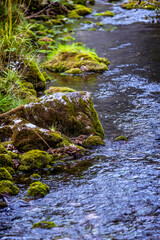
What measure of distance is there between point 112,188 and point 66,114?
2371mm

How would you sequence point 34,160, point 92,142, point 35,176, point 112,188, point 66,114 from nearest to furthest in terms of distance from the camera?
point 112,188 < point 35,176 < point 34,160 < point 92,142 < point 66,114

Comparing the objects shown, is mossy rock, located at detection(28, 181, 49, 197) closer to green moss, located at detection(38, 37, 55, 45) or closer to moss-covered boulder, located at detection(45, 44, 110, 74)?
moss-covered boulder, located at detection(45, 44, 110, 74)

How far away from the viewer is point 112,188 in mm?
4625

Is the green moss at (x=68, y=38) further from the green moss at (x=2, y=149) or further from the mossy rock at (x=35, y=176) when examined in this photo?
the mossy rock at (x=35, y=176)

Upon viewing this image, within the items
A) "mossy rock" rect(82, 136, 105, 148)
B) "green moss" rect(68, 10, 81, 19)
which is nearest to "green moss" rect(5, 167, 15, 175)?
"mossy rock" rect(82, 136, 105, 148)

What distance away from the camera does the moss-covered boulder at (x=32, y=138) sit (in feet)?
19.2

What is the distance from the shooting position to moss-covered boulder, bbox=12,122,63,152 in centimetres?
586

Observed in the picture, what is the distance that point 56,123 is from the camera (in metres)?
6.55

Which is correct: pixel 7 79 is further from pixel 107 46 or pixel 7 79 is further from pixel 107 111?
pixel 107 46

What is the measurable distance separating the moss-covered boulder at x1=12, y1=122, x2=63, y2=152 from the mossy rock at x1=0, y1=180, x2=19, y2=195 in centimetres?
133

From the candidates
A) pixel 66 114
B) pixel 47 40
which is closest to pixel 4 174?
pixel 66 114

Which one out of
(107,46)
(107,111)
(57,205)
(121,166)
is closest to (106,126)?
(107,111)

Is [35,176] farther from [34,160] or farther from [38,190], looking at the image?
[38,190]

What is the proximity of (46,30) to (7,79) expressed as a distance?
1203cm
